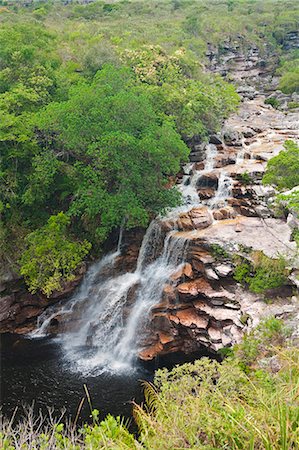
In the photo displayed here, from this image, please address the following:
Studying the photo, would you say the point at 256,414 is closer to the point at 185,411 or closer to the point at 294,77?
the point at 185,411

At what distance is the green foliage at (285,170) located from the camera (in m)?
15.0

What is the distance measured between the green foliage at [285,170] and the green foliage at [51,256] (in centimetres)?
774

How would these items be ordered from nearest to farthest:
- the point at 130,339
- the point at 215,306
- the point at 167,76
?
the point at 215,306 → the point at 130,339 → the point at 167,76

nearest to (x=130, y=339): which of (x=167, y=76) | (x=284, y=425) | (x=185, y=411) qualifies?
(x=185, y=411)

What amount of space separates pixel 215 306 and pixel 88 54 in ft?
55.6

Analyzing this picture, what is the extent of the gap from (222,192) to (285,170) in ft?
11.0

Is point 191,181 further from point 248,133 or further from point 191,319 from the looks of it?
point 191,319

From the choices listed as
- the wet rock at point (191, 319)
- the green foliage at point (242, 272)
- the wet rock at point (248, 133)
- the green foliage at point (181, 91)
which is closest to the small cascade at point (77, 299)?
the wet rock at point (191, 319)

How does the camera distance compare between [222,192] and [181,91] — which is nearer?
[222,192]

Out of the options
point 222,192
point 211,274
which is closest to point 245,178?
point 222,192

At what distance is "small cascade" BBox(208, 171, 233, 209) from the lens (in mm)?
17266

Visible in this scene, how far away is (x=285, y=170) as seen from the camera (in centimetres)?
1537

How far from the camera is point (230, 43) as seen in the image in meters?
48.5

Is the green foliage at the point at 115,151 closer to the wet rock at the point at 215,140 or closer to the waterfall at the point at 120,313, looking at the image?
the waterfall at the point at 120,313
